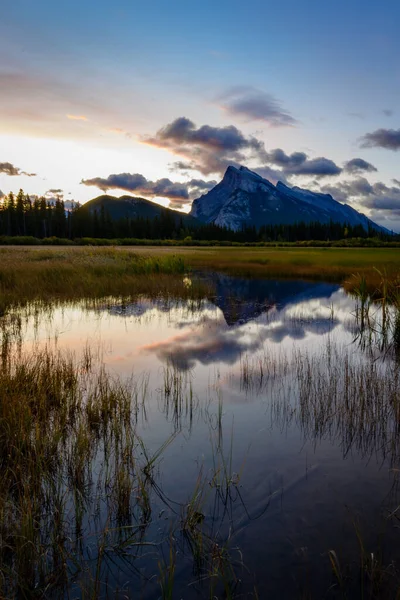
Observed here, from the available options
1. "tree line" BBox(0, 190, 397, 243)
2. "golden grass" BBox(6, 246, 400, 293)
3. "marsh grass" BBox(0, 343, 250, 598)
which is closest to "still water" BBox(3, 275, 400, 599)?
"marsh grass" BBox(0, 343, 250, 598)

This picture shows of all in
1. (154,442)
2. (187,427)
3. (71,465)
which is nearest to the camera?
(71,465)

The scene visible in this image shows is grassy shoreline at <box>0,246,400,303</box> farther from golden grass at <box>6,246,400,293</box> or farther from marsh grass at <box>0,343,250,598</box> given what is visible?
marsh grass at <box>0,343,250,598</box>

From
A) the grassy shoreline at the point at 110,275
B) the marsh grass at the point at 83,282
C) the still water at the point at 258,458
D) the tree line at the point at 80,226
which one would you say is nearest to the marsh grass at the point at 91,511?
the still water at the point at 258,458

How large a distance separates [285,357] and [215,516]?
22.2 feet

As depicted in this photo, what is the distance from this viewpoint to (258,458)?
5.50 meters

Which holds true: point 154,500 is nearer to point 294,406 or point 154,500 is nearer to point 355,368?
point 294,406

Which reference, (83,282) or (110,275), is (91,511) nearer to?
(83,282)

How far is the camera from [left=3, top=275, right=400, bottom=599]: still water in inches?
143

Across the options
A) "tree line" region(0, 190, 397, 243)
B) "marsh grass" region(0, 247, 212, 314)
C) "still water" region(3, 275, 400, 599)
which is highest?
"tree line" region(0, 190, 397, 243)

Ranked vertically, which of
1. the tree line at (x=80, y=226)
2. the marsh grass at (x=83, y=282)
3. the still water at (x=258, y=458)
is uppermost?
the tree line at (x=80, y=226)

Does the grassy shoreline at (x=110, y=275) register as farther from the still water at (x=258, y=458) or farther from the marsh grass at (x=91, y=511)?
the marsh grass at (x=91, y=511)

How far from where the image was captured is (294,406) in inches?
289

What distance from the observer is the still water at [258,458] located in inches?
143

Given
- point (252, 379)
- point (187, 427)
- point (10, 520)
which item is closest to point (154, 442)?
point (187, 427)
